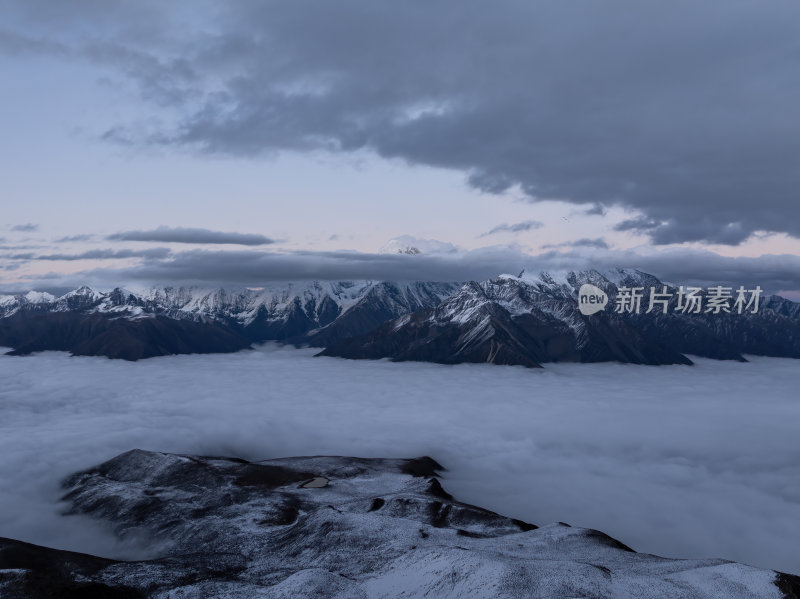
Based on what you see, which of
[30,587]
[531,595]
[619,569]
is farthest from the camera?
[619,569]

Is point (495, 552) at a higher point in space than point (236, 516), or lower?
higher

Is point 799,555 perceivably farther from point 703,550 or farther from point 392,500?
point 392,500

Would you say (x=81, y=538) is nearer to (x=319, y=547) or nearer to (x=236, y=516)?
(x=236, y=516)

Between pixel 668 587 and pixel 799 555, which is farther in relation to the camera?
pixel 799 555

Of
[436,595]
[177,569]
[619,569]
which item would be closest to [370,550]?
[436,595]

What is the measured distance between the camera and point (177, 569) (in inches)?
5285

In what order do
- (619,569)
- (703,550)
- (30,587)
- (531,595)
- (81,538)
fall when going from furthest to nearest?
(703,550), (81,538), (619,569), (30,587), (531,595)

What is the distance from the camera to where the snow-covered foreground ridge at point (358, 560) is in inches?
4198

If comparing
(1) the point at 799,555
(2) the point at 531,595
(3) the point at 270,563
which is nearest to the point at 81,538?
(3) the point at 270,563

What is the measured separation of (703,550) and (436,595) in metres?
140

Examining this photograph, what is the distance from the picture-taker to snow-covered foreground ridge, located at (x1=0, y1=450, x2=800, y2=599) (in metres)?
107

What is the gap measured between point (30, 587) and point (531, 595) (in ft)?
319

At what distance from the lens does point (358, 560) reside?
443 feet

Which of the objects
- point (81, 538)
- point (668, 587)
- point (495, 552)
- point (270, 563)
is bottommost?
point (81, 538)
